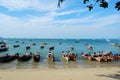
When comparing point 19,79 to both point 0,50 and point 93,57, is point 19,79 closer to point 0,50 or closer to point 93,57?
point 93,57

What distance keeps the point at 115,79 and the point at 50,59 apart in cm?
2876

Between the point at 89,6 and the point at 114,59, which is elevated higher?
the point at 89,6

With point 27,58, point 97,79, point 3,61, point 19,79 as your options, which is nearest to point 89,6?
point 97,79

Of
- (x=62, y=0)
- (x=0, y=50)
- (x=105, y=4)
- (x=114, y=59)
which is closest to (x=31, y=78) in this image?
(x=62, y=0)

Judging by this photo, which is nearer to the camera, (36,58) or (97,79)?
(97,79)

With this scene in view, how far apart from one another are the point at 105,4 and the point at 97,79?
12.5 meters

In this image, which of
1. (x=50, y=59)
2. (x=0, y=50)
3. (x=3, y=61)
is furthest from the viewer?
(x=0, y=50)

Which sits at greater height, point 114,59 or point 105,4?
point 105,4

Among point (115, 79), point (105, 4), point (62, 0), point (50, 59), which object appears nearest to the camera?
point (105, 4)

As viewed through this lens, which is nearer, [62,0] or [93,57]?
[62,0]

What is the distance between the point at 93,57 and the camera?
5372 centimetres

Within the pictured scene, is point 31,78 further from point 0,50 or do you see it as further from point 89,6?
point 0,50

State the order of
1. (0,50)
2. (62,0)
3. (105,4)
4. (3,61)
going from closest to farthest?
1. (105,4)
2. (62,0)
3. (3,61)
4. (0,50)

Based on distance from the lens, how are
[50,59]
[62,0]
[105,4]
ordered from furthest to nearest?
[50,59]
[62,0]
[105,4]
